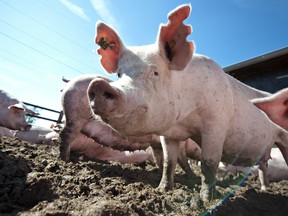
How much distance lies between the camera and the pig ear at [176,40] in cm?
255

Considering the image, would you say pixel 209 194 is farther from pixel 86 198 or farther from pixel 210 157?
pixel 86 198

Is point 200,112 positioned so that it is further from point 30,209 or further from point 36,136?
point 36,136

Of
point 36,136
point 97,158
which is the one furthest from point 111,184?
point 36,136

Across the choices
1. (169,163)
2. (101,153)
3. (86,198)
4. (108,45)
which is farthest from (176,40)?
(101,153)

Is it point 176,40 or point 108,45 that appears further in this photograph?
point 108,45

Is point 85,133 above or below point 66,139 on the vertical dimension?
above

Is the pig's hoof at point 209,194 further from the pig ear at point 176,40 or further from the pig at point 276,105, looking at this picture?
the pig ear at point 176,40

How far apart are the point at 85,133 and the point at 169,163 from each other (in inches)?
68.0

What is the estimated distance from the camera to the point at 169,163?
3.32 metres

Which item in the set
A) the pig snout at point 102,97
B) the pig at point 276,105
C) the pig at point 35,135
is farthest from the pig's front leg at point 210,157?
the pig at point 35,135

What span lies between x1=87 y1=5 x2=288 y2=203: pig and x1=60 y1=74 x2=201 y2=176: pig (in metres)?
1.05

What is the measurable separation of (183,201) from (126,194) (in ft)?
1.72

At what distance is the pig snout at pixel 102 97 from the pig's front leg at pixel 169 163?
1.54 meters

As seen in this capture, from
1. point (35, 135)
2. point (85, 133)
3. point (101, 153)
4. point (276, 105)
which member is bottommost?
point (101, 153)
